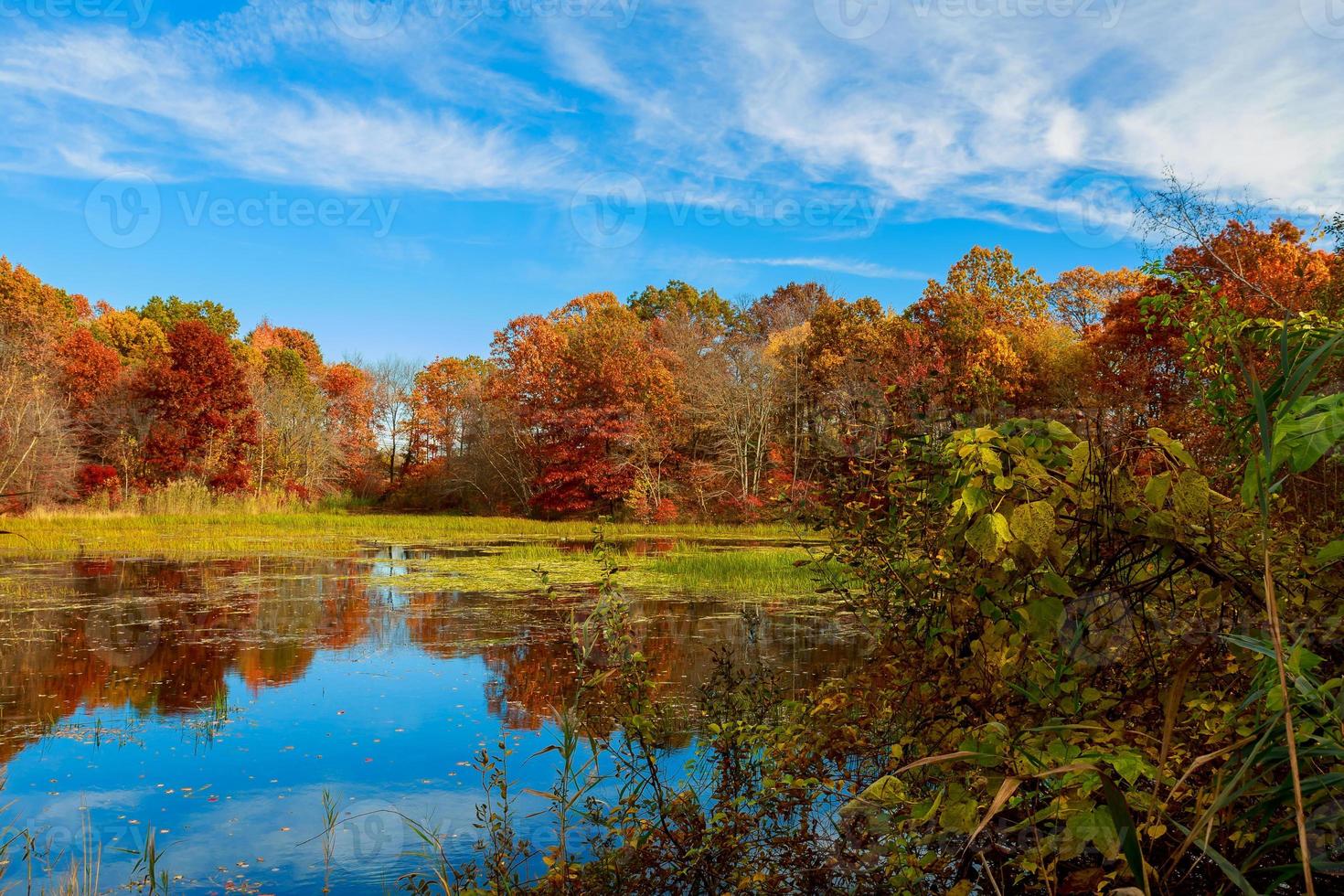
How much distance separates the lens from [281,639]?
8320mm

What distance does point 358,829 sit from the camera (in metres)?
3.99

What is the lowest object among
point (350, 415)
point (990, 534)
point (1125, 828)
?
point (1125, 828)

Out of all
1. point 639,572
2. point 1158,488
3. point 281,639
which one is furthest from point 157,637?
point 1158,488

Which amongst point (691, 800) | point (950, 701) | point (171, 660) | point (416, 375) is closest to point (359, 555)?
point (171, 660)

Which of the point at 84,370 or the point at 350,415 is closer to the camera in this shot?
the point at 84,370

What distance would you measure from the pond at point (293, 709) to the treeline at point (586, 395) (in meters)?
11.0

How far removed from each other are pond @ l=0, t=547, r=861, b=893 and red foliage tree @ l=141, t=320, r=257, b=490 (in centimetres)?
1702

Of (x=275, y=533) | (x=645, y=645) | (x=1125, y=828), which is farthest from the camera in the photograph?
(x=275, y=533)

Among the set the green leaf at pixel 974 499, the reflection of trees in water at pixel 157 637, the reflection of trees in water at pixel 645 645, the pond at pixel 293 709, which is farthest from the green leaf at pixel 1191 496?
the reflection of trees in water at pixel 157 637

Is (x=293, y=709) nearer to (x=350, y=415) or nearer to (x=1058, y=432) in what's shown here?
(x=1058, y=432)

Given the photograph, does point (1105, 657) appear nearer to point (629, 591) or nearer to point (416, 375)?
point (629, 591)

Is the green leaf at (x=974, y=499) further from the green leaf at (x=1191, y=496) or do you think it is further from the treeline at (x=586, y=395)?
the treeline at (x=586, y=395)

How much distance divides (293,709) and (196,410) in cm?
2508

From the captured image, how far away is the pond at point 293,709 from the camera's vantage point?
383 cm
